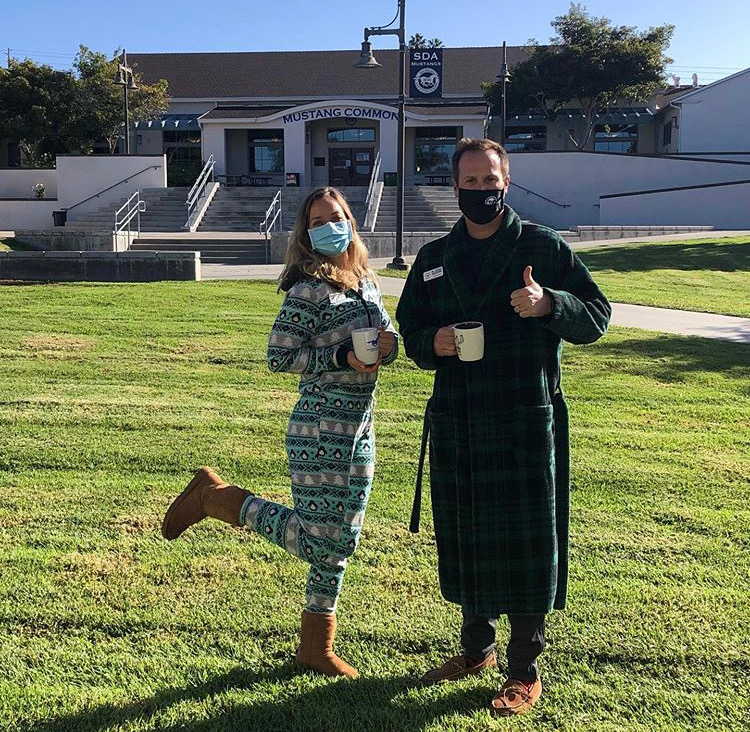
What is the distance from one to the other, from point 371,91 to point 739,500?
46.5 m

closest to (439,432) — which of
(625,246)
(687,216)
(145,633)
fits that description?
(145,633)

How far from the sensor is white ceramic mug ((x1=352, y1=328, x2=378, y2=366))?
280 cm

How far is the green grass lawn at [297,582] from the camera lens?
289 cm

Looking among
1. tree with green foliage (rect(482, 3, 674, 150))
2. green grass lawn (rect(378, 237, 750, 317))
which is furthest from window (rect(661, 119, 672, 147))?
green grass lawn (rect(378, 237, 750, 317))

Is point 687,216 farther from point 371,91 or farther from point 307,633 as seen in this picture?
point 307,633

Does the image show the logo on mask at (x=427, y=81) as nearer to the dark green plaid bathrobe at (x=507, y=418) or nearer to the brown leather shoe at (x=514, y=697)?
the dark green plaid bathrobe at (x=507, y=418)

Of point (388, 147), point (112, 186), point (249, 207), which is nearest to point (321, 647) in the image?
point (249, 207)

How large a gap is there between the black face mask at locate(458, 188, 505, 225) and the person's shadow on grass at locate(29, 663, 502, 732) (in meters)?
1.66

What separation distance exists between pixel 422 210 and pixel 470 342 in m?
28.6

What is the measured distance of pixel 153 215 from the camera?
30.8m

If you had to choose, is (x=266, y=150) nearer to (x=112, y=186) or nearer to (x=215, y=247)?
(x=112, y=186)

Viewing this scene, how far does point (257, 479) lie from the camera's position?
17.3 feet

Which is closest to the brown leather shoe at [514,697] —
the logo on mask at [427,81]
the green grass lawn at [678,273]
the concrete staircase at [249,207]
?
the green grass lawn at [678,273]

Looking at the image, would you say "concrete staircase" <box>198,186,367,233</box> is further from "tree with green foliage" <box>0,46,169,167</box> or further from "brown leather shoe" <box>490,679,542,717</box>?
"brown leather shoe" <box>490,679,542,717</box>
